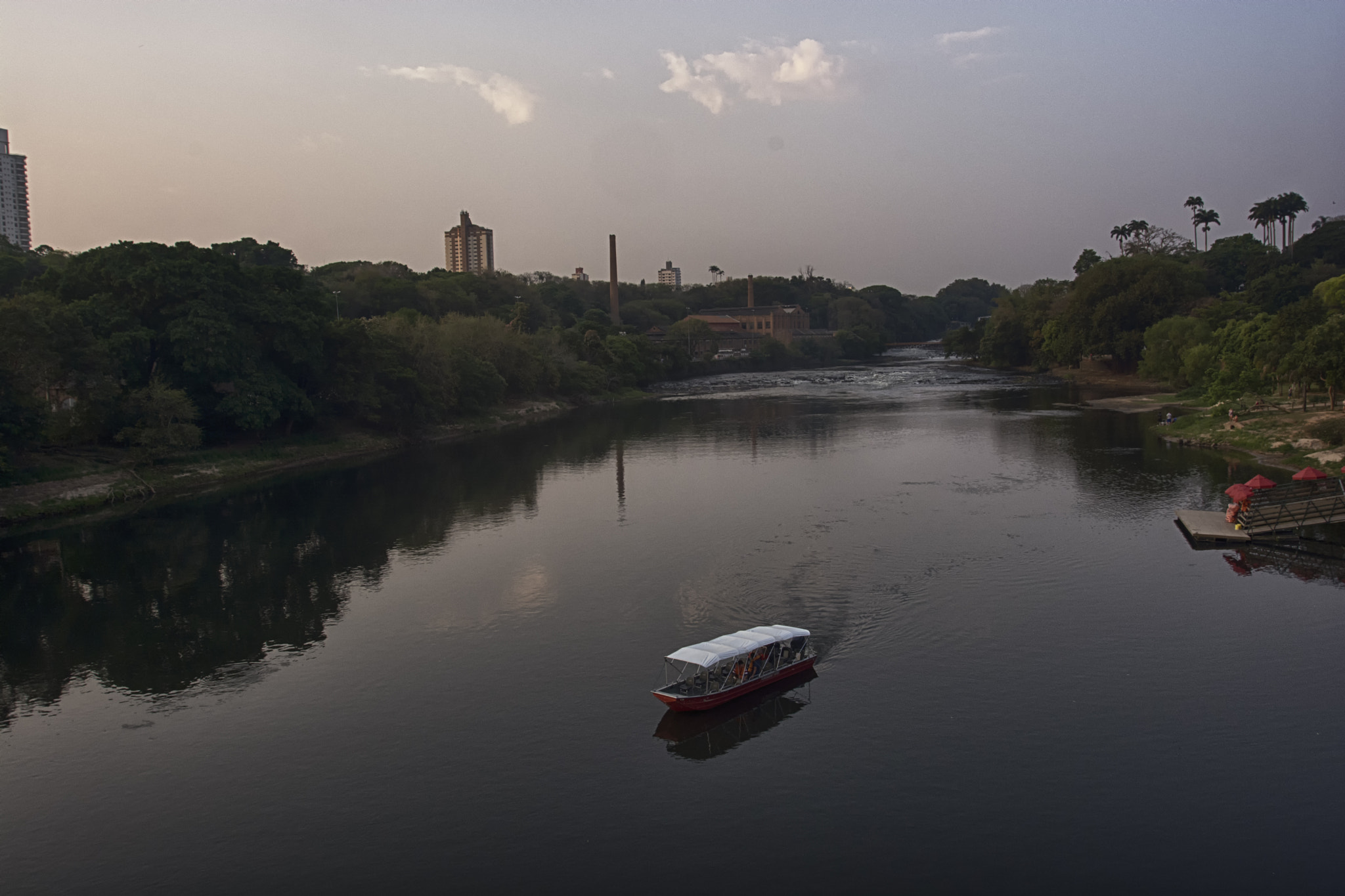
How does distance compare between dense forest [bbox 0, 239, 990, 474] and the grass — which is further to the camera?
the grass

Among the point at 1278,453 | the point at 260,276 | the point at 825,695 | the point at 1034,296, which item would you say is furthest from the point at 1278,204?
the point at 825,695

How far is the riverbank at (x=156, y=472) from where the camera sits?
43.3 meters

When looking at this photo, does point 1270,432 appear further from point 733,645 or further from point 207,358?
point 207,358

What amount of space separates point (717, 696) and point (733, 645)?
4.55ft

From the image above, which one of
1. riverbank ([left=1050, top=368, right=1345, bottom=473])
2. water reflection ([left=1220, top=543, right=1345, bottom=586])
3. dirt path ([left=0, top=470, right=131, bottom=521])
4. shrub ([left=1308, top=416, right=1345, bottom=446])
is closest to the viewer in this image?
water reflection ([left=1220, top=543, right=1345, bottom=586])

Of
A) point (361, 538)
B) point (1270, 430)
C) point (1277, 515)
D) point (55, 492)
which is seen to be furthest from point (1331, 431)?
point (55, 492)

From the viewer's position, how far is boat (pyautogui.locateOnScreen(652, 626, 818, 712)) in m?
20.9

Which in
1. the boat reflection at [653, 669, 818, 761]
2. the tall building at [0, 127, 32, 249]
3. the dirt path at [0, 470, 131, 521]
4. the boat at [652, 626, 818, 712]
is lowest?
the boat reflection at [653, 669, 818, 761]

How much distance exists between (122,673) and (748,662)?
643 inches

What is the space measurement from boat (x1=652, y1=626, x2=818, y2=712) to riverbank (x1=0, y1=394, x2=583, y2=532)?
3435 cm

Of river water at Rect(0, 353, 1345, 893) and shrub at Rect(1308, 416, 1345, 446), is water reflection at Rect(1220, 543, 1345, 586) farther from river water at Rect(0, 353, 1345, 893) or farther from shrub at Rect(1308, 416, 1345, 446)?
shrub at Rect(1308, 416, 1345, 446)

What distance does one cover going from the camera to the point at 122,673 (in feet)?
81.9

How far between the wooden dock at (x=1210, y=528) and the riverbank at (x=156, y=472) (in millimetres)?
45899

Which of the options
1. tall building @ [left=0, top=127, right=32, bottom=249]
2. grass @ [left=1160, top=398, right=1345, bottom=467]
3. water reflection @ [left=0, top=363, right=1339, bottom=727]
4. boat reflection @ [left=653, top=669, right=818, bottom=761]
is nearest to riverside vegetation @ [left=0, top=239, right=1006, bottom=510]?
water reflection @ [left=0, top=363, right=1339, bottom=727]
